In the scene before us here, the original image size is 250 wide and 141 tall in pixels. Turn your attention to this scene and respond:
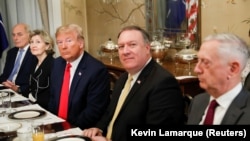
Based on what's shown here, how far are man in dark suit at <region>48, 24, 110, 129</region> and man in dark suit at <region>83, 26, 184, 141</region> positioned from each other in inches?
12.9

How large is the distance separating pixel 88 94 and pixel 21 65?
1.60 meters

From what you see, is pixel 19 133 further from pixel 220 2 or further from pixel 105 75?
pixel 220 2

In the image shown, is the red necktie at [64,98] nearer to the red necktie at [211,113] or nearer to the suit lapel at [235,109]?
the red necktie at [211,113]

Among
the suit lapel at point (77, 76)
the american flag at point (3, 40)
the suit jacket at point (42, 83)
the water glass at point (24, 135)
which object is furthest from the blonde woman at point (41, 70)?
the american flag at point (3, 40)

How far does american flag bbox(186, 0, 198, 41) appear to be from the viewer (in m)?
3.53

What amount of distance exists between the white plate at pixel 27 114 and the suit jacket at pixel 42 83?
765 mm

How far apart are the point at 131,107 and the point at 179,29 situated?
1.83 meters

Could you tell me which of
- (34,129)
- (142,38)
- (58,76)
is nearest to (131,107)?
(142,38)

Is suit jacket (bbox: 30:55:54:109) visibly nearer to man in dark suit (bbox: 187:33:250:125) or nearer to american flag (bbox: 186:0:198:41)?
american flag (bbox: 186:0:198:41)

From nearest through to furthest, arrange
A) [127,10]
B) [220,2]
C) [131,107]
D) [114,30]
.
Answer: [131,107] → [220,2] → [127,10] → [114,30]

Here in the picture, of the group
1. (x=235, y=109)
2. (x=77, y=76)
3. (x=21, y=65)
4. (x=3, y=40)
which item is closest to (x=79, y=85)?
(x=77, y=76)

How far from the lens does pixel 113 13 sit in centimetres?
481

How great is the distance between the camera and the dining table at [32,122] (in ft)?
6.46

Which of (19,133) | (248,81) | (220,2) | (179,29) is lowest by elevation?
(19,133)
